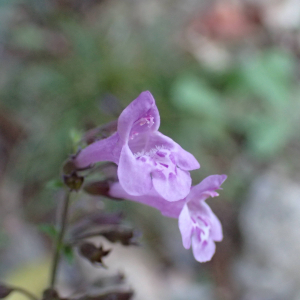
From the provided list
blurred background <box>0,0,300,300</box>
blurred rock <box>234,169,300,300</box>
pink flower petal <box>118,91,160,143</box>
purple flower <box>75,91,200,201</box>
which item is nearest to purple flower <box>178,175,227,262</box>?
purple flower <box>75,91,200,201</box>

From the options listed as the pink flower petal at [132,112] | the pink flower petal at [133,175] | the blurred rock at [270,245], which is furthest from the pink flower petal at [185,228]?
the blurred rock at [270,245]

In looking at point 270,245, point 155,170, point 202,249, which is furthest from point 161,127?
point 155,170

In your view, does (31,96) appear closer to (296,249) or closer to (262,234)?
(262,234)

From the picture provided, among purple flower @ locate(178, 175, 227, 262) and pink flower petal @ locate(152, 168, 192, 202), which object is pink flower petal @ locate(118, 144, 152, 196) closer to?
pink flower petal @ locate(152, 168, 192, 202)

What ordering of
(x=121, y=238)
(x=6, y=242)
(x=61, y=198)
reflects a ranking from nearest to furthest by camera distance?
(x=121, y=238), (x=61, y=198), (x=6, y=242)

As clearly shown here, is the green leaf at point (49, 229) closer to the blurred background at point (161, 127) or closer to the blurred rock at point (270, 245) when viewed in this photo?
the blurred background at point (161, 127)

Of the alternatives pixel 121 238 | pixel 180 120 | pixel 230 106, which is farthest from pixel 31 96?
pixel 121 238
